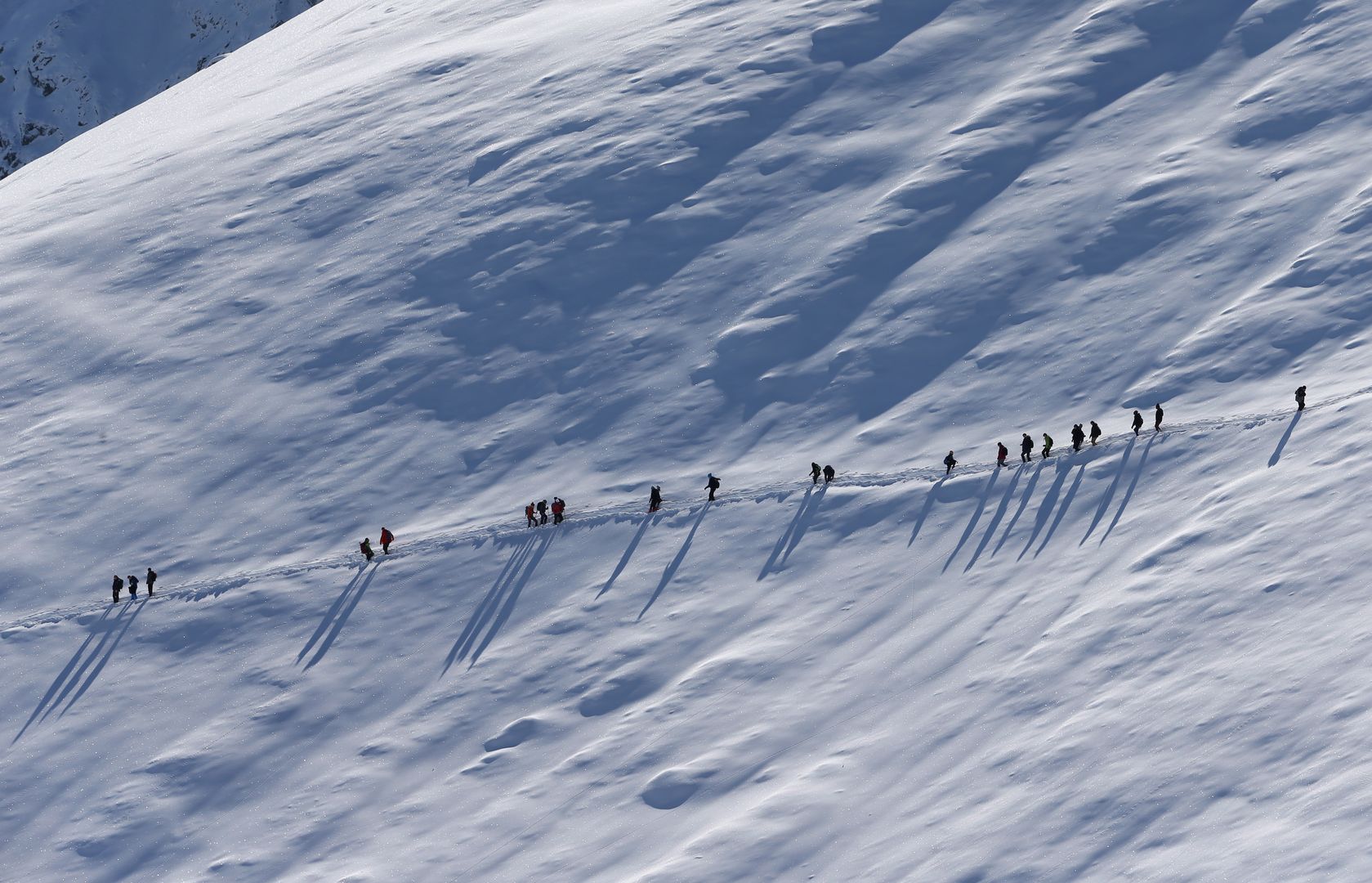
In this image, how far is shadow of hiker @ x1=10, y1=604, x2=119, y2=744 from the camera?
128ft

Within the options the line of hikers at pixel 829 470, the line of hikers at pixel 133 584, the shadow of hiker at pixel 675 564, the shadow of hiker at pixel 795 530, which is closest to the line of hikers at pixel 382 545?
the line of hikers at pixel 829 470

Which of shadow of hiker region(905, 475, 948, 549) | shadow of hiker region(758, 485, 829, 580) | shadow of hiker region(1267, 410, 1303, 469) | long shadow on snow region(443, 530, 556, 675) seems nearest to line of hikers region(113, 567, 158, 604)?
long shadow on snow region(443, 530, 556, 675)

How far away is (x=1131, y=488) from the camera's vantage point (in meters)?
37.5

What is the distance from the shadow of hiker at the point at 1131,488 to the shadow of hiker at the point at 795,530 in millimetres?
6918

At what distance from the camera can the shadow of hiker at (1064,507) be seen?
120ft

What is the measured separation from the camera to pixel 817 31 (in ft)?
190

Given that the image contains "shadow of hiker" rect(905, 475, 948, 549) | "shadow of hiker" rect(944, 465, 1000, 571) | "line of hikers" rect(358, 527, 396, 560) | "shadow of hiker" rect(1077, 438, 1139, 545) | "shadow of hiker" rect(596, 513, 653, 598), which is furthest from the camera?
"line of hikers" rect(358, 527, 396, 560)

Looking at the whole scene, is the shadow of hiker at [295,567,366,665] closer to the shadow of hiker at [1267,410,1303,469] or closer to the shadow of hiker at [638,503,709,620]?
the shadow of hiker at [638,503,709,620]

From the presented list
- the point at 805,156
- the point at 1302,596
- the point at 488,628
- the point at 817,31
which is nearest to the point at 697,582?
the point at 488,628

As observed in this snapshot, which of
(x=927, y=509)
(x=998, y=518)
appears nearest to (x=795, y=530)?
(x=927, y=509)

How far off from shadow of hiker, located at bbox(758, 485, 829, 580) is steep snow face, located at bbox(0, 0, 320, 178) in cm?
8304

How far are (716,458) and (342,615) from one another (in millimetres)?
10147

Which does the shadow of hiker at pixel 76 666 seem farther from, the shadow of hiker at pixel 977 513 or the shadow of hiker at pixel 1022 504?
the shadow of hiker at pixel 1022 504

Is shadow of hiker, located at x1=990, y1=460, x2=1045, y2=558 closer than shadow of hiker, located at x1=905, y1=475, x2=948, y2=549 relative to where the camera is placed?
Yes
